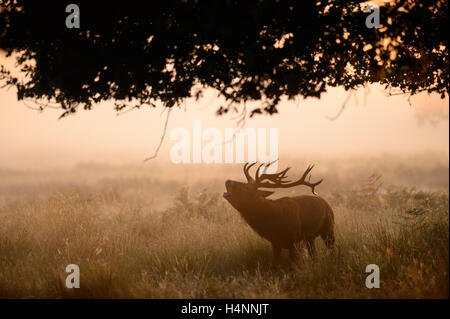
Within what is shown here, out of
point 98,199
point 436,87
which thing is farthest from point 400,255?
point 98,199

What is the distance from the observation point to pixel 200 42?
20.6 ft

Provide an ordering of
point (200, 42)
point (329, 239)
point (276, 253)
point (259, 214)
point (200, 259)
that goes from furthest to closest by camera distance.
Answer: point (329, 239), point (200, 259), point (276, 253), point (259, 214), point (200, 42)

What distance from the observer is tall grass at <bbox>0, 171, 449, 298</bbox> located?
19.7ft

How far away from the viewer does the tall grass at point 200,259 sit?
602cm

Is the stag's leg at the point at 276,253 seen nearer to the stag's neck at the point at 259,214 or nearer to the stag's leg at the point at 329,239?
the stag's neck at the point at 259,214

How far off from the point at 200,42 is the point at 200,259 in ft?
12.7

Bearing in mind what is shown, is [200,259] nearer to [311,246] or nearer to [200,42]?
[311,246]

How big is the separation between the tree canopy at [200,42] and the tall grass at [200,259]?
2630 mm

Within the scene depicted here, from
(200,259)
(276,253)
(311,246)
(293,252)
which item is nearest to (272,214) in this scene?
(276,253)

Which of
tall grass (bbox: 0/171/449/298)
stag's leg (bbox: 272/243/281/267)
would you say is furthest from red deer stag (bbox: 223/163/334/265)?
tall grass (bbox: 0/171/449/298)

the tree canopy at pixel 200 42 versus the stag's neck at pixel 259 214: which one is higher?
the tree canopy at pixel 200 42

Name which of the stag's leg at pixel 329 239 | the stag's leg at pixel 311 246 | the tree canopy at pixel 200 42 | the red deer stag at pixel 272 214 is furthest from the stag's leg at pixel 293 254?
the tree canopy at pixel 200 42
